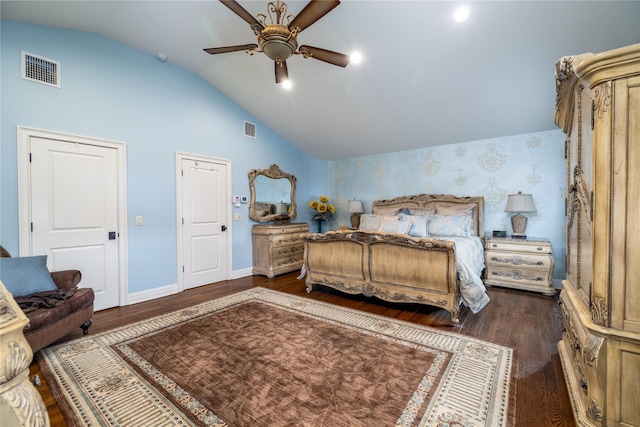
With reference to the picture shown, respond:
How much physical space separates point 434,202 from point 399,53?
2706mm

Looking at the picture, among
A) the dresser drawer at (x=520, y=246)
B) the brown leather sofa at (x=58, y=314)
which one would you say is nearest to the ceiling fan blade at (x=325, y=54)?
the brown leather sofa at (x=58, y=314)

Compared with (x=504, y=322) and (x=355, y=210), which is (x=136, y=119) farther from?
(x=504, y=322)

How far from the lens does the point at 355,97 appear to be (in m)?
4.15

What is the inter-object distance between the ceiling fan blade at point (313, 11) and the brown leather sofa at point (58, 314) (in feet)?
9.91

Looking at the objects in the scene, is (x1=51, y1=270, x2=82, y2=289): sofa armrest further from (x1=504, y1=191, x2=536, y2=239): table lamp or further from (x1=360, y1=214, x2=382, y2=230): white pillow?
(x1=504, y1=191, x2=536, y2=239): table lamp

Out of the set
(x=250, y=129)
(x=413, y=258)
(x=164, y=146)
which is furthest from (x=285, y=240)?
(x=413, y=258)

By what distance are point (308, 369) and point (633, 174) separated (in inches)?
84.8

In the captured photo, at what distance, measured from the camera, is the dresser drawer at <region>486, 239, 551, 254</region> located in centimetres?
376

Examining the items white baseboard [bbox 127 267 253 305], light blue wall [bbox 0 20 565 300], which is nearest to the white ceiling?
light blue wall [bbox 0 20 565 300]

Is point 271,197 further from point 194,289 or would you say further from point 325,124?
point 194,289

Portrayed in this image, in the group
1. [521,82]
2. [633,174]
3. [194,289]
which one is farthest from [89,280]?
[521,82]

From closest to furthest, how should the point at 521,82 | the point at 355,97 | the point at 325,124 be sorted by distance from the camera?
the point at 521,82
the point at 355,97
the point at 325,124

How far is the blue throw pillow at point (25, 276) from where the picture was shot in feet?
7.48

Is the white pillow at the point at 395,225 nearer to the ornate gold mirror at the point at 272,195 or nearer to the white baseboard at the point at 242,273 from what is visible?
the ornate gold mirror at the point at 272,195
